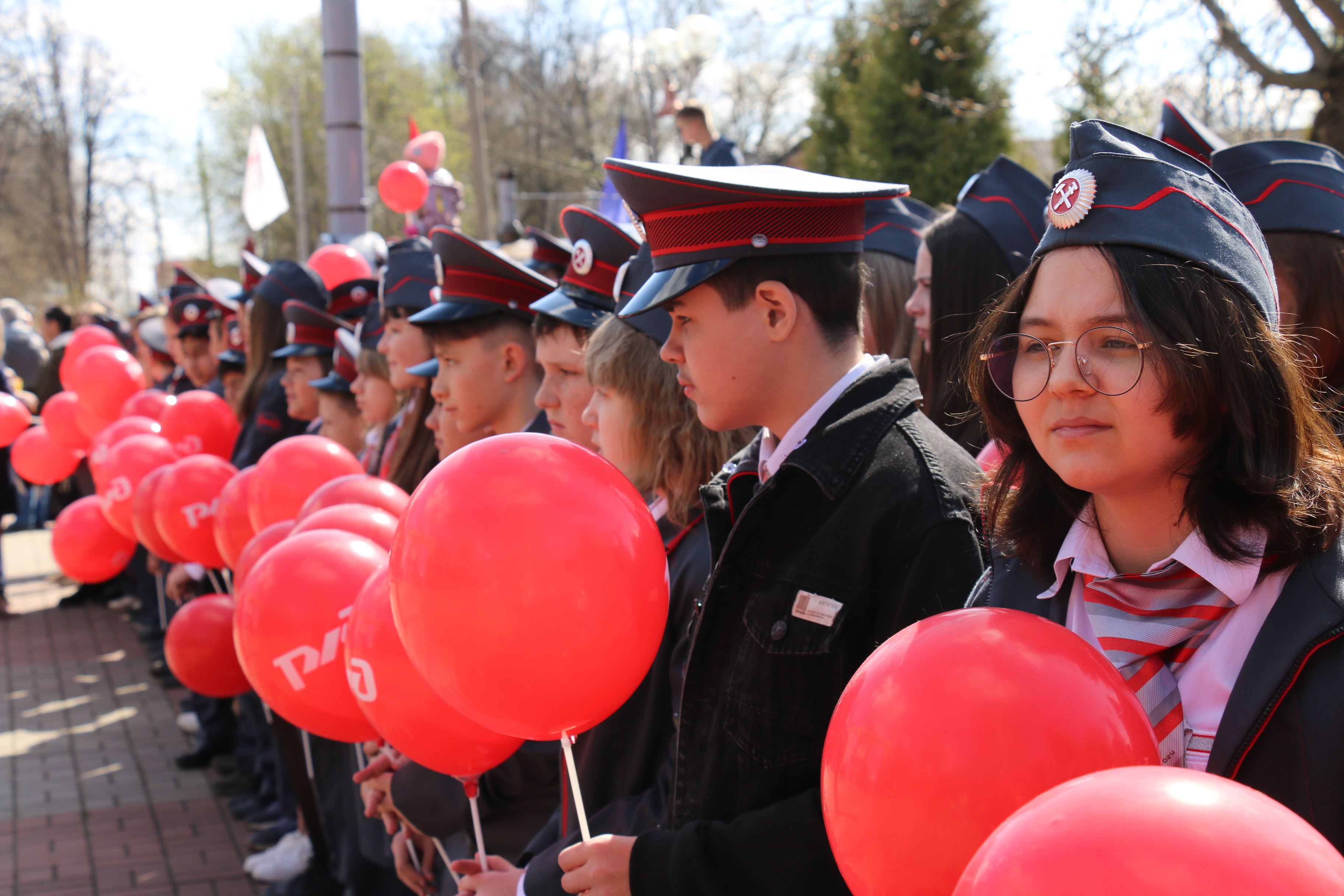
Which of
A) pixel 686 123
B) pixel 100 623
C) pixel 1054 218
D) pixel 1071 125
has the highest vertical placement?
pixel 686 123

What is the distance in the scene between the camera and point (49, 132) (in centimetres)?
3291

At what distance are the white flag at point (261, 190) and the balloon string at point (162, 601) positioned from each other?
11.9 feet

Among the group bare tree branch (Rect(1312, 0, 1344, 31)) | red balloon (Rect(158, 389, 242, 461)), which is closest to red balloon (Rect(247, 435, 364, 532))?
red balloon (Rect(158, 389, 242, 461))

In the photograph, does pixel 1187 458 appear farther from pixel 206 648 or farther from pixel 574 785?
pixel 206 648

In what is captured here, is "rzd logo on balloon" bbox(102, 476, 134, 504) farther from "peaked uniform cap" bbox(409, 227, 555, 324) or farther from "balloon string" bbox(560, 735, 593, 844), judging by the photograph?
"balloon string" bbox(560, 735, 593, 844)

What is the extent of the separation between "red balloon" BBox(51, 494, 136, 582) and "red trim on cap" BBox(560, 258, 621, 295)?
460 cm

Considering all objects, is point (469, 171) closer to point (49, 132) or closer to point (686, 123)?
point (49, 132)

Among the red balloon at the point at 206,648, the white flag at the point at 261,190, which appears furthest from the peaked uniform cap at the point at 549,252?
the white flag at the point at 261,190

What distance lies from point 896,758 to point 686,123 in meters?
7.76

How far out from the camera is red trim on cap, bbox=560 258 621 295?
300cm

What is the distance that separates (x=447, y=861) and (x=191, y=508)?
8.45ft

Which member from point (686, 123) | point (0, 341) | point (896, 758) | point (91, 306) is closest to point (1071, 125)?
point (896, 758)

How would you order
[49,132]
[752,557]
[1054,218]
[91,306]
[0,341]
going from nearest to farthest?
[1054,218], [752,557], [0,341], [91,306], [49,132]

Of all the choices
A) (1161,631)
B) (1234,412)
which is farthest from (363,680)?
(1234,412)
